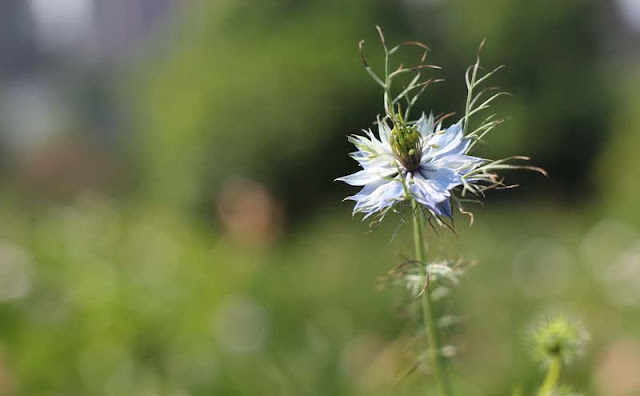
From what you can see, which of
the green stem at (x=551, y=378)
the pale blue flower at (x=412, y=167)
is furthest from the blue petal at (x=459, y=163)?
the green stem at (x=551, y=378)

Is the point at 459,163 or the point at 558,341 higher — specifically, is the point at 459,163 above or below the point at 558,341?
Result: above

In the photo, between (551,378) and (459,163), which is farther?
(551,378)

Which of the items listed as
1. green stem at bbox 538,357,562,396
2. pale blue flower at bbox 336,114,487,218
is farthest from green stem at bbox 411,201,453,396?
green stem at bbox 538,357,562,396

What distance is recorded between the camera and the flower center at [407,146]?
A: 2.57ft

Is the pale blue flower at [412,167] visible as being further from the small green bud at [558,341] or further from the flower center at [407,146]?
the small green bud at [558,341]

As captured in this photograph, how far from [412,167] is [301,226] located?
8.35 metres

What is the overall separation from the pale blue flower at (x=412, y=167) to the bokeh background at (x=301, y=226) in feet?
0.40

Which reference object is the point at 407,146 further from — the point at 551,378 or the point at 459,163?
the point at 551,378

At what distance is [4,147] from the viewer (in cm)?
2095

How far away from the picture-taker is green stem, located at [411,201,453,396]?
2.45 feet

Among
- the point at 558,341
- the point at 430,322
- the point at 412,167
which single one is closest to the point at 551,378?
the point at 558,341

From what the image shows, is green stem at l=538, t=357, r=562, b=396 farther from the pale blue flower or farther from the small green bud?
the pale blue flower

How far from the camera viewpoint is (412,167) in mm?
784

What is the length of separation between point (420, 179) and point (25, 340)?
3427 millimetres
